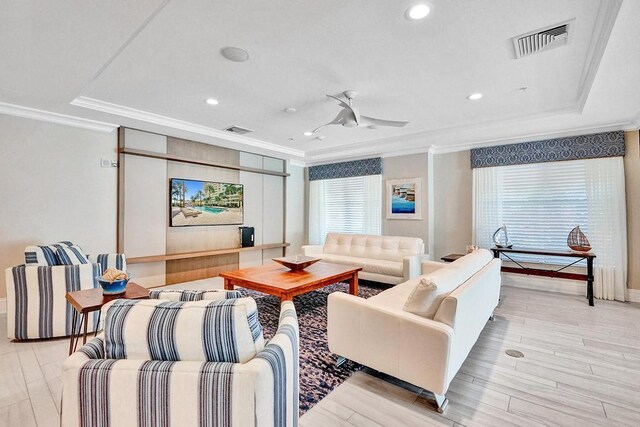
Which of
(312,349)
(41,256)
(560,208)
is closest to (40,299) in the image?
(41,256)

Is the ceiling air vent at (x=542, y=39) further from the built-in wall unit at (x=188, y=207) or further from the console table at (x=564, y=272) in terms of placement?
the built-in wall unit at (x=188, y=207)

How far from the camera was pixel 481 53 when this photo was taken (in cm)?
256

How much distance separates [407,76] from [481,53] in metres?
0.66

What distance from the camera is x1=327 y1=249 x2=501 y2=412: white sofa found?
1.80 m

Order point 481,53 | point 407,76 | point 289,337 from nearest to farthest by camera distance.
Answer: point 289,337 < point 481,53 < point 407,76

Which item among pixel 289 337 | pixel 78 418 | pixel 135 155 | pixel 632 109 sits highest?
pixel 632 109

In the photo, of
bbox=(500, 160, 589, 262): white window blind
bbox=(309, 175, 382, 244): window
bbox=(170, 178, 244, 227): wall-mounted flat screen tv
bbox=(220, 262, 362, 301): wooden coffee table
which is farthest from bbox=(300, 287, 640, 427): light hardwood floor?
bbox=(170, 178, 244, 227): wall-mounted flat screen tv

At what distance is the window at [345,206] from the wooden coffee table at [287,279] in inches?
99.5

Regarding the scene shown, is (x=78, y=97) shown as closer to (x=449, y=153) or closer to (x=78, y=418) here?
(x=78, y=418)

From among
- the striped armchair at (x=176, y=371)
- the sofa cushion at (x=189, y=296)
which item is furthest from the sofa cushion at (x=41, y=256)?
the striped armchair at (x=176, y=371)

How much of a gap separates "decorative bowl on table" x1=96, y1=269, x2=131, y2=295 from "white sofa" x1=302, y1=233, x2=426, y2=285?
3.34 meters

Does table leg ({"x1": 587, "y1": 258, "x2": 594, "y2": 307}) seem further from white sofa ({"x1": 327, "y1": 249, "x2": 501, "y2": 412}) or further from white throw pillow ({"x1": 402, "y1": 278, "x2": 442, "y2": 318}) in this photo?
white throw pillow ({"x1": 402, "y1": 278, "x2": 442, "y2": 318})

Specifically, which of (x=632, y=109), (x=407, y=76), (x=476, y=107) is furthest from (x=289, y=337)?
(x=632, y=109)

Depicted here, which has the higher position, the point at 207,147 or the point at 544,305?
the point at 207,147
